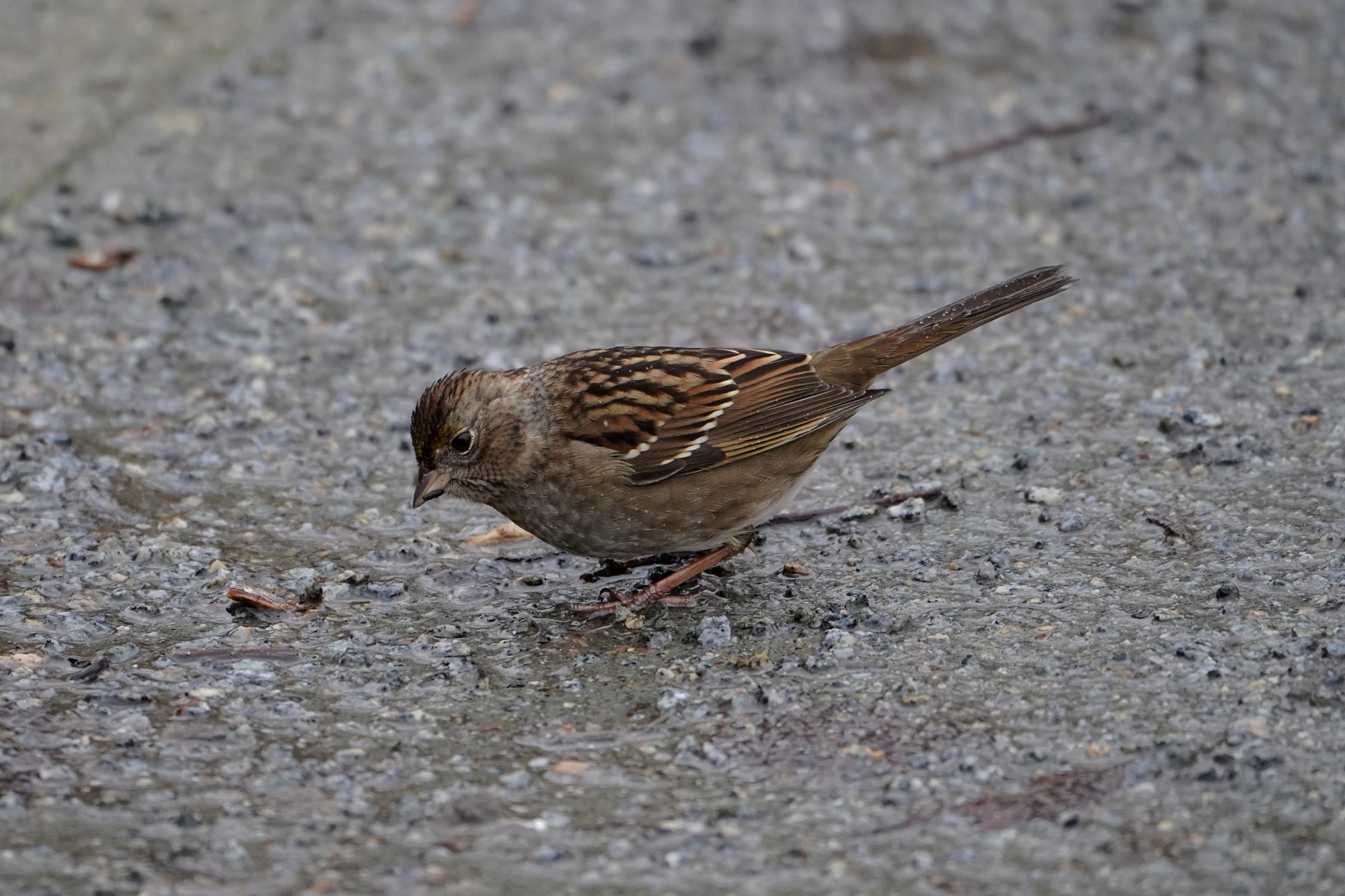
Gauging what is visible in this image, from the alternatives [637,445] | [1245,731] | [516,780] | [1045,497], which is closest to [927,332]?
[1045,497]

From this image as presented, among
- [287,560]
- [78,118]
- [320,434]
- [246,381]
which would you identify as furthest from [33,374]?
[78,118]

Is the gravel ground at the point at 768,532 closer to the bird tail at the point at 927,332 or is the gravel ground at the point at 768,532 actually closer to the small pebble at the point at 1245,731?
the small pebble at the point at 1245,731

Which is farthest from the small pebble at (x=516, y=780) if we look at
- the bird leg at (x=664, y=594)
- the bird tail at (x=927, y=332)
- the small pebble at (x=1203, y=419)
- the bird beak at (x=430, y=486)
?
the small pebble at (x=1203, y=419)

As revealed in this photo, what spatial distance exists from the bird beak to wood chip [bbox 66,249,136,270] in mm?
2770

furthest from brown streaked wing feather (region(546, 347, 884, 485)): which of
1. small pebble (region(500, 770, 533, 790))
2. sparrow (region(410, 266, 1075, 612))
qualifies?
small pebble (region(500, 770, 533, 790))

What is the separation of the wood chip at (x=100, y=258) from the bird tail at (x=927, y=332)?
3.57 metres

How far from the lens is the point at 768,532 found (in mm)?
5469

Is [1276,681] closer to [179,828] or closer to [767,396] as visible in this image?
[767,396]

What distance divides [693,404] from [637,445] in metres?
0.28

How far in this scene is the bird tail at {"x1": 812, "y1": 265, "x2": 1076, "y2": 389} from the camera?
5.21 metres

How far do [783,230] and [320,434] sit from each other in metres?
2.68

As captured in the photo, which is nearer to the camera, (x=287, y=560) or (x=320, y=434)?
(x=287, y=560)

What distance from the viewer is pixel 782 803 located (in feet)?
12.4

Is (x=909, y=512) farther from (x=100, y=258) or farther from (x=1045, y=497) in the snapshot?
(x=100, y=258)
